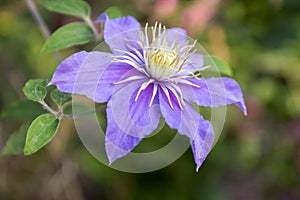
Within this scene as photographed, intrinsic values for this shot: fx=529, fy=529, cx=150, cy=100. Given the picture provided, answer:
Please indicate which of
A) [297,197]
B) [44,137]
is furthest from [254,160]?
[44,137]

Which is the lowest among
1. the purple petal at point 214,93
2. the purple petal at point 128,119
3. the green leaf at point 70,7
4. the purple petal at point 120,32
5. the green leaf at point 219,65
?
the green leaf at point 219,65

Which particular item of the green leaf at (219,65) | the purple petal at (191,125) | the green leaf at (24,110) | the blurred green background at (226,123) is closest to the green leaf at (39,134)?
the purple petal at (191,125)

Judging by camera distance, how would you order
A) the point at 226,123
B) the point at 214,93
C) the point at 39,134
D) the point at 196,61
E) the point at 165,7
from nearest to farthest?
the point at 39,134
the point at 214,93
the point at 196,61
the point at 165,7
the point at 226,123

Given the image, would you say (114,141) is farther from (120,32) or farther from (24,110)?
(24,110)

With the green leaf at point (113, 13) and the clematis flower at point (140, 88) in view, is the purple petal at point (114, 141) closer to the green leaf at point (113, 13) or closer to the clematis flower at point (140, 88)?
the clematis flower at point (140, 88)

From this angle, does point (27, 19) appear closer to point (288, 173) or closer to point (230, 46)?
point (230, 46)

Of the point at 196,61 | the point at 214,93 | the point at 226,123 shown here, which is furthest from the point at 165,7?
the point at 214,93

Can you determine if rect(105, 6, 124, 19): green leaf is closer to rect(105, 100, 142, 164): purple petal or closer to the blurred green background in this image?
rect(105, 100, 142, 164): purple petal
